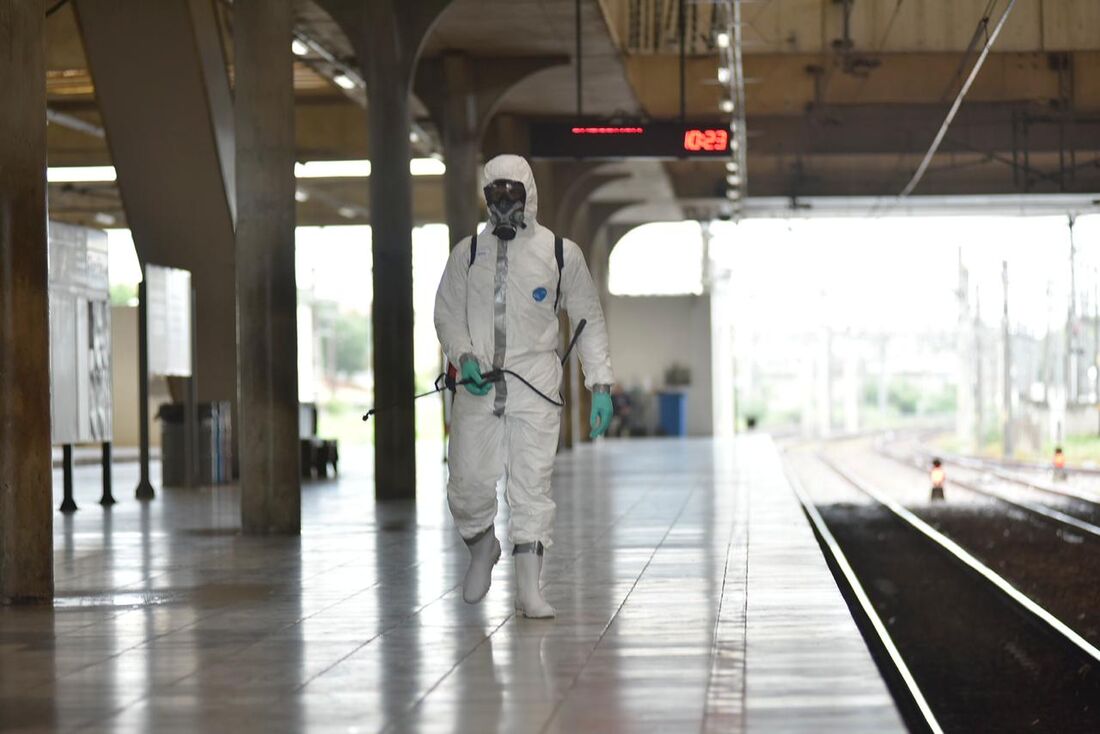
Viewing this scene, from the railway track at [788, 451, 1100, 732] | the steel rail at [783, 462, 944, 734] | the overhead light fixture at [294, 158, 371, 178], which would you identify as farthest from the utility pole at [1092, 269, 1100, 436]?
the steel rail at [783, 462, 944, 734]

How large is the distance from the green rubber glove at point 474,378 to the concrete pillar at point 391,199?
10.6 m

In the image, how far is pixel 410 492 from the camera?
18.5 m

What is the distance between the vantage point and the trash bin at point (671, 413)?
46500mm

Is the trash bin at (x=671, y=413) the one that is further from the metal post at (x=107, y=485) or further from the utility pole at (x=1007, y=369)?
the metal post at (x=107, y=485)

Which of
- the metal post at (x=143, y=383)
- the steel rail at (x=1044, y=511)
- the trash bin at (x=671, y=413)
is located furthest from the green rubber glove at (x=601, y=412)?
the trash bin at (x=671, y=413)

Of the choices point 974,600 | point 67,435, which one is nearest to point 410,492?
point 67,435

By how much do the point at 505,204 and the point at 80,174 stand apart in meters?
30.4

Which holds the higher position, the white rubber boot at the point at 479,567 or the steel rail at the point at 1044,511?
the white rubber boot at the point at 479,567

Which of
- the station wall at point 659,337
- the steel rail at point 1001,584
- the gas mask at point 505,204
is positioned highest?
the station wall at point 659,337

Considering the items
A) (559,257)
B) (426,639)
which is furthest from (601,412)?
(426,639)

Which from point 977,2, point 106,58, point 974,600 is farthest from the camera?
point 977,2

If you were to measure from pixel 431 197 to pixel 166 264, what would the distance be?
22970 millimetres

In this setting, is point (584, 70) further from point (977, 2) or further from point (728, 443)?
point (728, 443)

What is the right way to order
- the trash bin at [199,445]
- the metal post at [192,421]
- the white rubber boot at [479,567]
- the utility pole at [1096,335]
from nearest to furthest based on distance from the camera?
the white rubber boot at [479,567]
the metal post at [192,421]
the trash bin at [199,445]
the utility pole at [1096,335]
